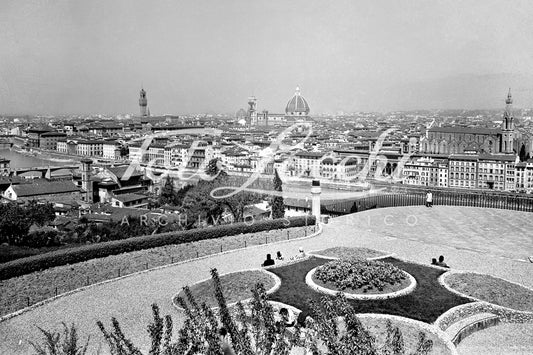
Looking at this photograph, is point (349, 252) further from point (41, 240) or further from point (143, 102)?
point (143, 102)

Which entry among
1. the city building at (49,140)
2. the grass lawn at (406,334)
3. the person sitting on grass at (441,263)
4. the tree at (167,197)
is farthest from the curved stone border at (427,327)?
the city building at (49,140)

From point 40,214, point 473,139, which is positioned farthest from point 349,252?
point 473,139

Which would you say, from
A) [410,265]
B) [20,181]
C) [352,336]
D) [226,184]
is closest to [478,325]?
[410,265]

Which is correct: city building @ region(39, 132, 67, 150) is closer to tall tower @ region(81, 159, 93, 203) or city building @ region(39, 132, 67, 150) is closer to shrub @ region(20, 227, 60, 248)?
tall tower @ region(81, 159, 93, 203)

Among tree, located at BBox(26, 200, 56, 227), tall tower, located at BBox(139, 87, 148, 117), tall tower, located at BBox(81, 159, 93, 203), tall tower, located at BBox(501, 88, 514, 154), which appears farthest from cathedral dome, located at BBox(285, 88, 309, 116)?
tree, located at BBox(26, 200, 56, 227)

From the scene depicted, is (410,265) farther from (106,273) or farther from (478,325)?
(106,273)

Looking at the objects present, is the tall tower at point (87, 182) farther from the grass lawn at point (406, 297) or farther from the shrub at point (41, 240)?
the grass lawn at point (406, 297)
